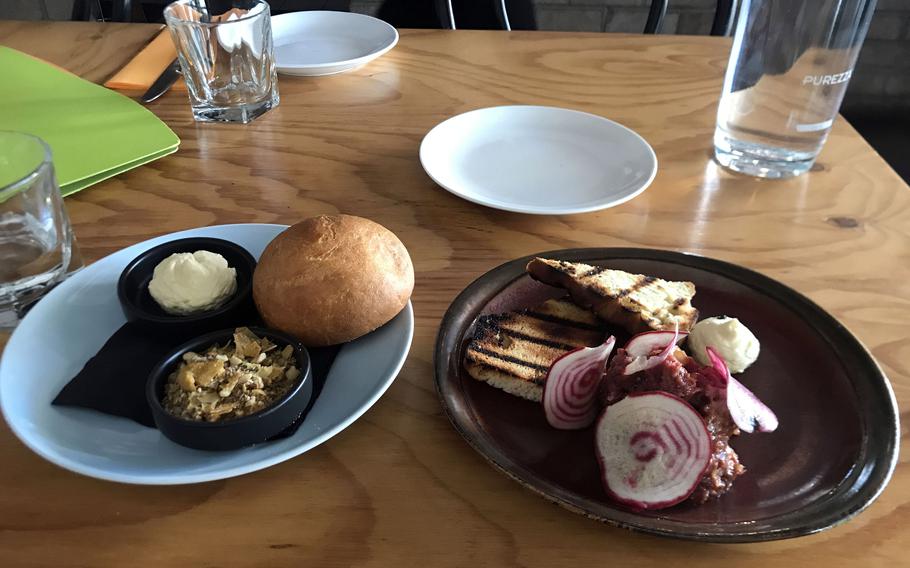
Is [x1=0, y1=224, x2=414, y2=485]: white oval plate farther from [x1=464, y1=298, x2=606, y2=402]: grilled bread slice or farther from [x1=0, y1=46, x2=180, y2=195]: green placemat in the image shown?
[x1=0, y1=46, x2=180, y2=195]: green placemat

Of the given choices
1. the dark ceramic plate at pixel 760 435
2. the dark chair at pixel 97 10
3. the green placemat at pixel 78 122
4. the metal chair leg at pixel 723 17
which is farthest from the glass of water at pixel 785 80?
the dark chair at pixel 97 10

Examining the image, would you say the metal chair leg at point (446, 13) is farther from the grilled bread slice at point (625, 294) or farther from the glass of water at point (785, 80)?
the grilled bread slice at point (625, 294)

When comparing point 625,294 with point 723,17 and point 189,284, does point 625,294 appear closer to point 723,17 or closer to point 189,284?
point 189,284

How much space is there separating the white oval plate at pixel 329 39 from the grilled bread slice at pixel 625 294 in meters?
0.79

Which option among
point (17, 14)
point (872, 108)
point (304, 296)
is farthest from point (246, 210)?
point (872, 108)

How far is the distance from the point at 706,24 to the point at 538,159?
2.16 meters

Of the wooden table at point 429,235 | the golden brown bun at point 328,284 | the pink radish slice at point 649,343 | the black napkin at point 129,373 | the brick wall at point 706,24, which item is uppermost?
the golden brown bun at point 328,284

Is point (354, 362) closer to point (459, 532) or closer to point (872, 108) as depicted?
point (459, 532)

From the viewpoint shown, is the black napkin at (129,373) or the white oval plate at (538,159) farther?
the white oval plate at (538,159)

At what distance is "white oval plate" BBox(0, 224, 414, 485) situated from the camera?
1.81 feet

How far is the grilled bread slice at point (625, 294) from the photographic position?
0.71 meters

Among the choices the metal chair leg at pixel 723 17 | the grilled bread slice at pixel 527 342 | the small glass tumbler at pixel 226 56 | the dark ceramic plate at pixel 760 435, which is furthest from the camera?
the metal chair leg at pixel 723 17

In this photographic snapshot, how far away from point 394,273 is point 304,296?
0.09 metres

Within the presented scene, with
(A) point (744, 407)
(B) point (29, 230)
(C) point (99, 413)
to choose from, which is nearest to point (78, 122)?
(B) point (29, 230)
